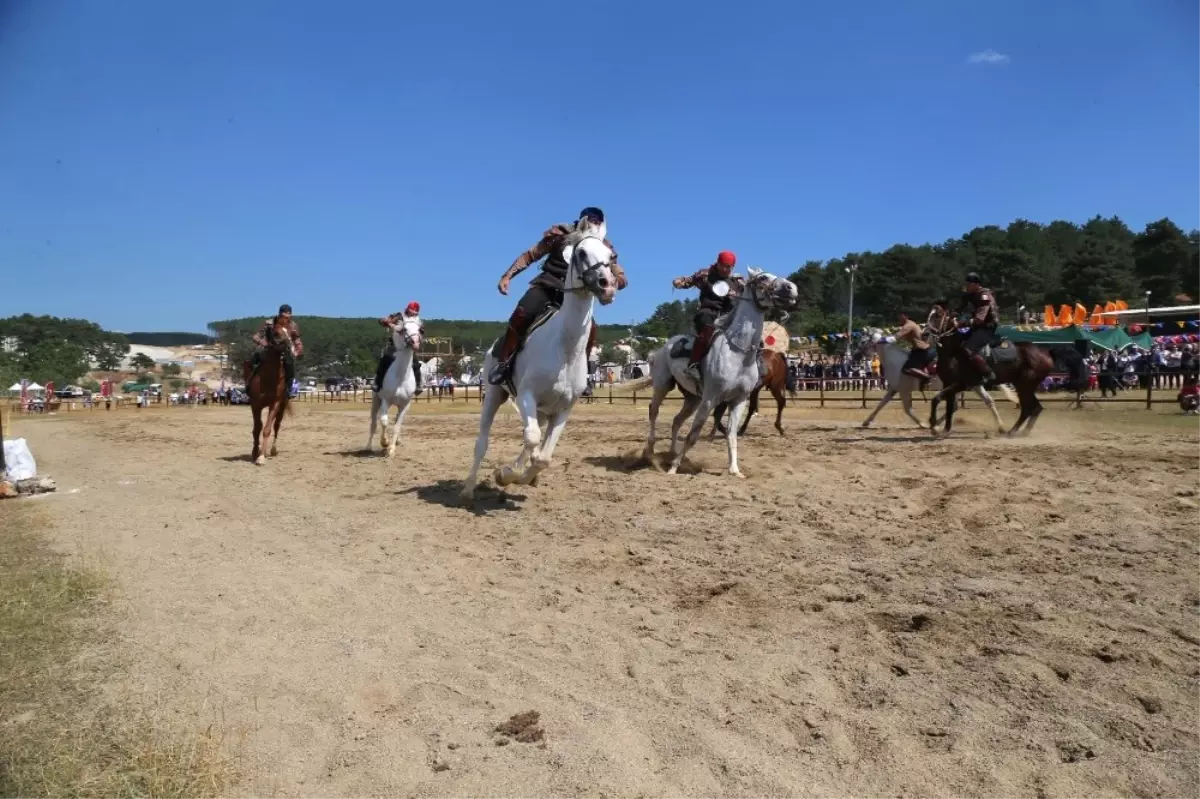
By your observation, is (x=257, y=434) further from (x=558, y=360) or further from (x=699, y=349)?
(x=558, y=360)

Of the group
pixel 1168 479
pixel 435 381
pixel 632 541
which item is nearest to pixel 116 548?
pixel 632 541

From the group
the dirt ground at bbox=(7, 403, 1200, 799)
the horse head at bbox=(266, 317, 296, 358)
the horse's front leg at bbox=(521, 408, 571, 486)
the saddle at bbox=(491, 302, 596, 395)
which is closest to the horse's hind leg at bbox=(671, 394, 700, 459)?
the dirt ground at bbox=(7, 403, 1200, 799)

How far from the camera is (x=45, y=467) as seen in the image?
48.5ft

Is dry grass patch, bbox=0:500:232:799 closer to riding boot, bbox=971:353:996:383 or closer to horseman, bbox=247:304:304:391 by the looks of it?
horseman, bbox=247:304:304:391

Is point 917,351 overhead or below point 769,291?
below

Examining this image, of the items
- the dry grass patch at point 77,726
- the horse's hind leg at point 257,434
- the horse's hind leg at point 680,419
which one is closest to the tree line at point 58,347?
the horse's hind leg at point 257,434

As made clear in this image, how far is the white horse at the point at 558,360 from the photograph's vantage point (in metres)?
7.76

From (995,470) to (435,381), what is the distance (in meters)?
54.0

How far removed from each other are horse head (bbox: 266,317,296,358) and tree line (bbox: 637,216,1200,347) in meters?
51.8

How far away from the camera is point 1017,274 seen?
8962cm

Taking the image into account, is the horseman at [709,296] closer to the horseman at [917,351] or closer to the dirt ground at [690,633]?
the dirt ground at [690,633]

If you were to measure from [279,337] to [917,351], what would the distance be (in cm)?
1369

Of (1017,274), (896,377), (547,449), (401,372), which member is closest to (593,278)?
(547,449)

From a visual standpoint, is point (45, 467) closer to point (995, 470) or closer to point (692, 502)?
point (692, 502)
